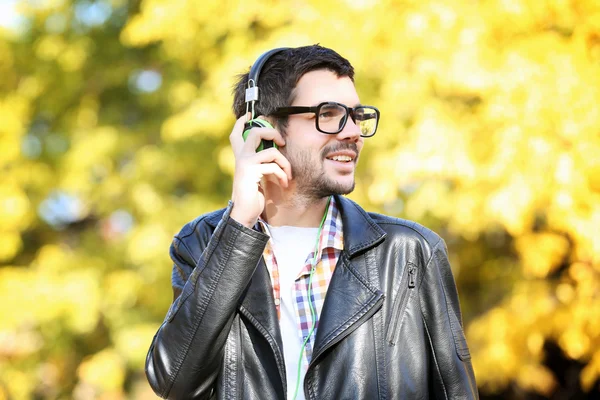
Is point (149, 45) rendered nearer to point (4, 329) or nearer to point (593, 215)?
point (4, 329)

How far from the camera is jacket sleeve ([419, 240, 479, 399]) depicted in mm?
2062

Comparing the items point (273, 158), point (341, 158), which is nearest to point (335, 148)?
point (341, 158)

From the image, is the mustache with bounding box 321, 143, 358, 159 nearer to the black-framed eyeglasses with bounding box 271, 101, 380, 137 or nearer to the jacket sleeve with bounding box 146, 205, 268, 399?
the black-framed eyeglasses with bounding box 271, 101, 380, 137

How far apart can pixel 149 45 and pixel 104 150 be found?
134 cm

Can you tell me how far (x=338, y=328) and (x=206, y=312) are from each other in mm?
358

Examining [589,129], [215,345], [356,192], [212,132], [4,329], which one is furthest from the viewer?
[4,329]

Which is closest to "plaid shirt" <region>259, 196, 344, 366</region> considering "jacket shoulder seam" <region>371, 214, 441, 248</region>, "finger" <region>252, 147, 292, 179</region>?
"jacket shoulder seam" <region>371, 214, 441, 248</region>

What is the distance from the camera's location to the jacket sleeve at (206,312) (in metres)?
2.01

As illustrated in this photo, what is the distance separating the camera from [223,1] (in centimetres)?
614

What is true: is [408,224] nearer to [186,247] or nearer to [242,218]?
[242,218]

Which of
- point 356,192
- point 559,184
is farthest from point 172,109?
point 559,184

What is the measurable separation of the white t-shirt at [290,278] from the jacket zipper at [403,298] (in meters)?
0.26

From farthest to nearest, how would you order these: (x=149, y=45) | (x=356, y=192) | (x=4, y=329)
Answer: (x=149, y=45)
(x=4, y=329)
(x=356, y=192)

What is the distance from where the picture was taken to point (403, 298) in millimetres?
2133
